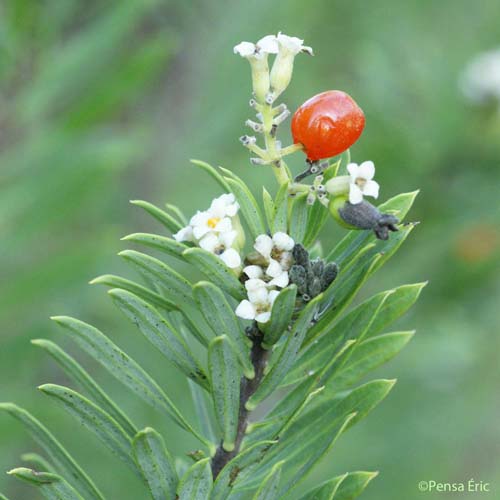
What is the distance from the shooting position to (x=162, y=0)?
2750 mm

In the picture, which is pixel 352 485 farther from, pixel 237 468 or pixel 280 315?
pixel 280 315

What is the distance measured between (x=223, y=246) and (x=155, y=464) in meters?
0.32

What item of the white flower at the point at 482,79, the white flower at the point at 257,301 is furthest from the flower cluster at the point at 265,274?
the white flower at the point at 482,79

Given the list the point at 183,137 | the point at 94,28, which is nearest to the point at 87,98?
the point at 94,28

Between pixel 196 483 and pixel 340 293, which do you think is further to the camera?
pixel 340 293

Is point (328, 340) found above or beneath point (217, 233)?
beneath

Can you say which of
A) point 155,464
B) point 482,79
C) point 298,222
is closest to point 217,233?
point 298,222

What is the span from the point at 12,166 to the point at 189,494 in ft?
4.83

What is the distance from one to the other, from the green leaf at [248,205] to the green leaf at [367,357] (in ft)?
0.79

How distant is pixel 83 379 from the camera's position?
1152 mm

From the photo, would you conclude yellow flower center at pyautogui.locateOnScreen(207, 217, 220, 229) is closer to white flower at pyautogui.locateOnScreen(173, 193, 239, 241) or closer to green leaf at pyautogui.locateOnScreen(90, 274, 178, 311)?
white flower at pyautogui.locateOnScreen(173, 193, 239, 241)

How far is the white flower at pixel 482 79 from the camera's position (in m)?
2.54

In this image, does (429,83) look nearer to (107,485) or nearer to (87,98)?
(87,98)

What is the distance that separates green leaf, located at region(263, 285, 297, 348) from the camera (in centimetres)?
105
